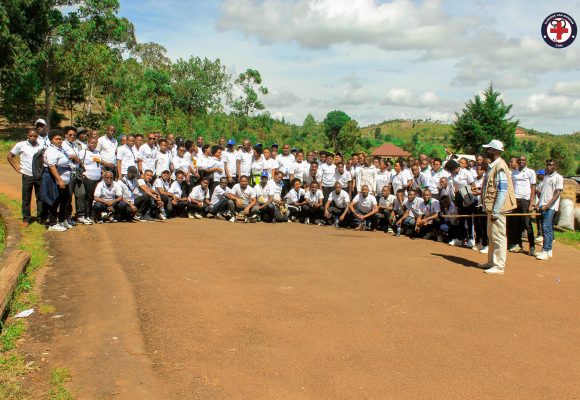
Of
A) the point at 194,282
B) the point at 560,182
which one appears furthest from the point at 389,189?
the point at 194,282

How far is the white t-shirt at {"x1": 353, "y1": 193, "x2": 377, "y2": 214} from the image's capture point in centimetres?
1191

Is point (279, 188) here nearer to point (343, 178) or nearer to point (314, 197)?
point (314, 197)

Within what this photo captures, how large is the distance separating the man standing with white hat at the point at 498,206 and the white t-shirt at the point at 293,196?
5.79 m

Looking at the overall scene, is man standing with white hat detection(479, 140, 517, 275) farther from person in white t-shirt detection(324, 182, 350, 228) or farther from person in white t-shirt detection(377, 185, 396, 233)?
person in white t-shirt detection(324, 182, 350, 228)

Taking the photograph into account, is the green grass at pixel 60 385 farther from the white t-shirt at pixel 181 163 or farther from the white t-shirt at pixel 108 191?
the white t-shirt at pixel 181 163

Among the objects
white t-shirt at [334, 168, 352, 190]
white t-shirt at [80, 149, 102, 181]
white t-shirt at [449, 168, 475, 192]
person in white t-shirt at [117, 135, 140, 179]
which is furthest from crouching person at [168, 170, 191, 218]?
white t-shirt at [449, 168, 475, 192]

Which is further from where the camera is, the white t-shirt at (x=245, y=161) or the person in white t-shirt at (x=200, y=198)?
the white t-shirt at (x=245, y=161)

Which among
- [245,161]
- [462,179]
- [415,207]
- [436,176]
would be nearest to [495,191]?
[462,179]

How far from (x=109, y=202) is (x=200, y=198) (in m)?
2.43

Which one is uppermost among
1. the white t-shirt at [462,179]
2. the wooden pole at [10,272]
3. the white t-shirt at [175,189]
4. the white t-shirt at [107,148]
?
the white t-shirt at [107,148]

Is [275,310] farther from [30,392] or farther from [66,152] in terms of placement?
[66,152]

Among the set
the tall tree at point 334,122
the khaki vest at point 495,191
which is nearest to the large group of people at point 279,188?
the khaki vest at point 495,191

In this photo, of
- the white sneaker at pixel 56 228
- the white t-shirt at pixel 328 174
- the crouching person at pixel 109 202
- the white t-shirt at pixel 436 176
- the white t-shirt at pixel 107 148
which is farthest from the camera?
the white t-shirt at pixel 328 174

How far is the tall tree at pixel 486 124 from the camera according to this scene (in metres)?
38.9
